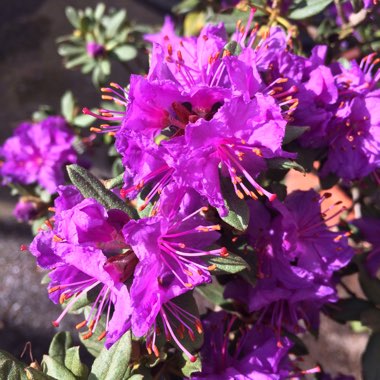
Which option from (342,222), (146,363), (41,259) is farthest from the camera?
(342,222)

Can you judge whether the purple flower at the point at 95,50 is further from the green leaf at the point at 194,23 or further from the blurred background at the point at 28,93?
the blurred background at the point at 28,93

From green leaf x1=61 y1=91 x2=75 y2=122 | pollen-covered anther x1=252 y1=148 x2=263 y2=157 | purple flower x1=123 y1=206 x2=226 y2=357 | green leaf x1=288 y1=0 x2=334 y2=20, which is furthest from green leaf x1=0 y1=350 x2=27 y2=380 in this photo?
green leaf x1=61 y1=91 x2=75 y2=122

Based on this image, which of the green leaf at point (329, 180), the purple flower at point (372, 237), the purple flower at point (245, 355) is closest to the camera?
the purple flower at point (245, 355)

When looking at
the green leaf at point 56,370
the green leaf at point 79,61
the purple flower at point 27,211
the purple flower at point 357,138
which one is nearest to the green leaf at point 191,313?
the green leaf at point 56,370

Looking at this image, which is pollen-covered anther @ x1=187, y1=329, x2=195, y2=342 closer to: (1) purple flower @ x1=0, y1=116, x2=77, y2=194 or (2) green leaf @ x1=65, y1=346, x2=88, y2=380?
(2) green leaf @ x1=65, y1=346, x2=88, y2=380

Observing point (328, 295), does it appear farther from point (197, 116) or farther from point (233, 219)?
point (197, 116)

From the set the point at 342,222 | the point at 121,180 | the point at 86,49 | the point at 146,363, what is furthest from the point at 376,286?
the point at 86,49
